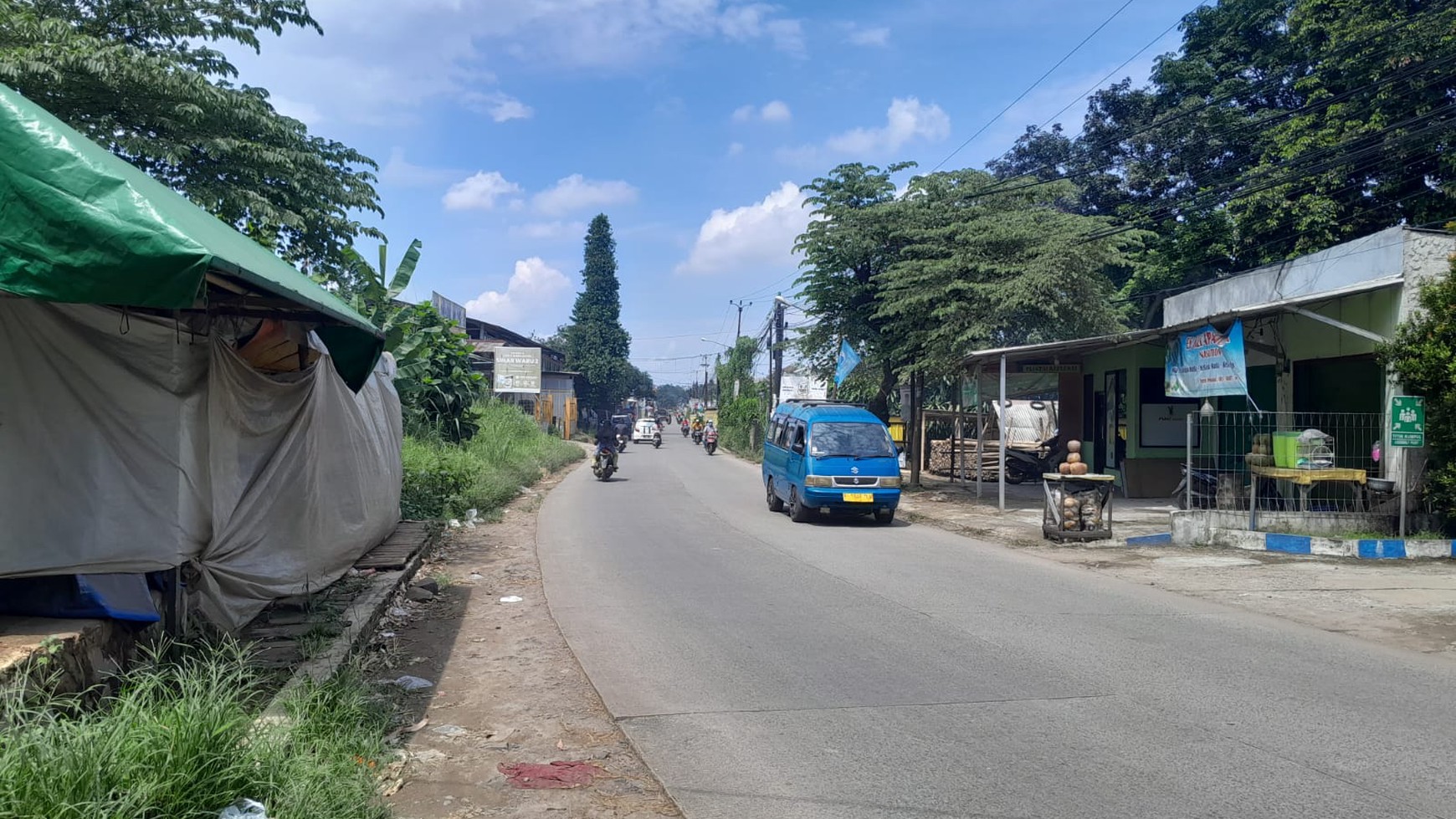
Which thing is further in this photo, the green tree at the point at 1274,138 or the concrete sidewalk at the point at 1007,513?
the green tree at the point at 1274,138

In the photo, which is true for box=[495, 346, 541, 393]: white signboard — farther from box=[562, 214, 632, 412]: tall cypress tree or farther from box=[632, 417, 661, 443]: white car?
box=[562, 214, 632, 412]: tall cypress tree

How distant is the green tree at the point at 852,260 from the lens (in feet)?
73.6

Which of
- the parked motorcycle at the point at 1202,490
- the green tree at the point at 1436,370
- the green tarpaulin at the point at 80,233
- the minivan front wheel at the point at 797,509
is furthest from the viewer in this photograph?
the minivan front wheel at the point at 797,509

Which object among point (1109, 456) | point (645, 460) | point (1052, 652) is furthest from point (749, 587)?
point (645, 460)

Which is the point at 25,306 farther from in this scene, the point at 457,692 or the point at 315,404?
the point at 457,692

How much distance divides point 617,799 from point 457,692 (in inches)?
87.6

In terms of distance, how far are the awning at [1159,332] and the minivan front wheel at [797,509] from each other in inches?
166

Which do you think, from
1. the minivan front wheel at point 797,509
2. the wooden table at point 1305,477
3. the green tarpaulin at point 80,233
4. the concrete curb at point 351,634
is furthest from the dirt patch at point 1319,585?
the green tarpaulin at point 80,233

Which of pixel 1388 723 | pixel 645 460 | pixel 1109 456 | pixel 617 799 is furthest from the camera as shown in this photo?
pixel 645 460

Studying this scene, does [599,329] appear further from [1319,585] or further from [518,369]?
[1319,585]

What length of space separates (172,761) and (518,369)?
43.6 metres

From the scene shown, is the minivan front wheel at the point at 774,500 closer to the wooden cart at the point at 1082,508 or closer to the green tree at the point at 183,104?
the wooden cart at the point at 1082,508

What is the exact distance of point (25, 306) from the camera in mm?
5094

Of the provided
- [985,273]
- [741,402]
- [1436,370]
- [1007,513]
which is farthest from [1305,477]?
[741,402]
